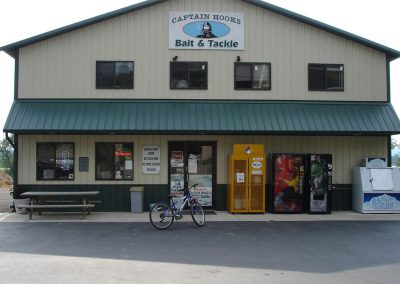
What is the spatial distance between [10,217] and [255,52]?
1005 centimetres

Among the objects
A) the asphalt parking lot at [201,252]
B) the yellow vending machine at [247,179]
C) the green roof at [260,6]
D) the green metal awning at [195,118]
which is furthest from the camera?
the green roof at [260,6]

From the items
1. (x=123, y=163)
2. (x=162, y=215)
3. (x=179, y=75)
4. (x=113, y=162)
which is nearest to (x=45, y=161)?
(x=113, y=162)

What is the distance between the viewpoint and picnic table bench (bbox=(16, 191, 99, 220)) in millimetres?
15117

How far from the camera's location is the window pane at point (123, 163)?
55.2 ft

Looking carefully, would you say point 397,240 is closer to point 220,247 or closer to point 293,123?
point 220,247

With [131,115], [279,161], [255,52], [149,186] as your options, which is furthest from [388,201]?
[131,115]

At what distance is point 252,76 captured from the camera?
17438mm

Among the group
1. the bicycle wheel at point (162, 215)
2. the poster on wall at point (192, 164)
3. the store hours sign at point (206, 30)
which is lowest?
the bicycle wheel at point (162, 215)

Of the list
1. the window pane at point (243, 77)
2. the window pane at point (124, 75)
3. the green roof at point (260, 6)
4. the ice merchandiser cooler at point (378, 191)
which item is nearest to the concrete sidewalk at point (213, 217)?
the ice merchandiser cooler at point (378, 191)

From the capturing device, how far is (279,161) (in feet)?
53.6

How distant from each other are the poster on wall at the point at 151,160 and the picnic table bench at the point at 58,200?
78.8 inches

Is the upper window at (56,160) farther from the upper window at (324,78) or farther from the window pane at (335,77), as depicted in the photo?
the window pane at (335,77)

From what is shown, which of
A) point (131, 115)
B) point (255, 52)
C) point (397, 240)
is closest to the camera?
point (397, 240)

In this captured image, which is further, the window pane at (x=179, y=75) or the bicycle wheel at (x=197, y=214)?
the window pane at (x=179, y=75)
